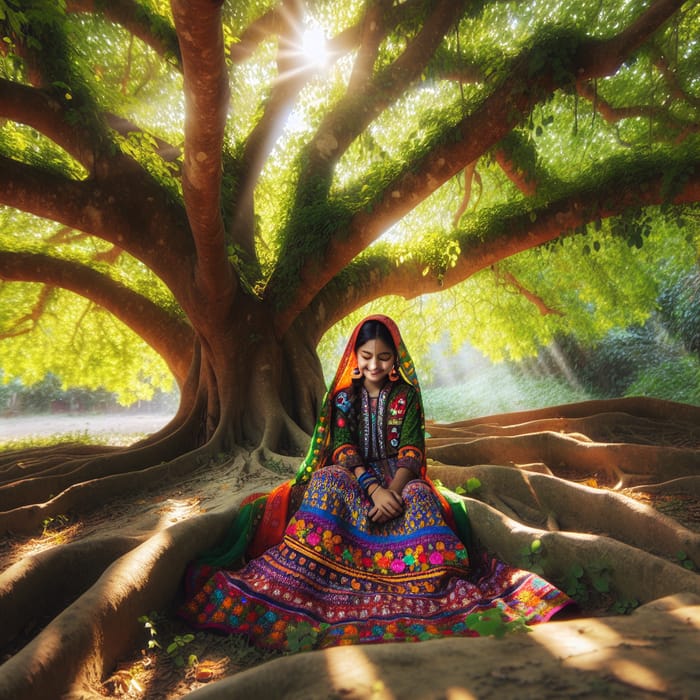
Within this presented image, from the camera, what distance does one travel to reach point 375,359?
3.09 meters

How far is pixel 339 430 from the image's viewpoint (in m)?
3.19

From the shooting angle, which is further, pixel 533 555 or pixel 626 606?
pixel 533 555

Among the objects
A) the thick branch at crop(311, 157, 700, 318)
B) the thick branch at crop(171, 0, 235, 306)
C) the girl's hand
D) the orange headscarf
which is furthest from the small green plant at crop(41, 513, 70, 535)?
the thick branch at crop(311, 157, 700, 318)

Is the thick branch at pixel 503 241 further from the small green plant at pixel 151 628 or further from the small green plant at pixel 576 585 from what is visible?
the small green plant at pixel 151 628

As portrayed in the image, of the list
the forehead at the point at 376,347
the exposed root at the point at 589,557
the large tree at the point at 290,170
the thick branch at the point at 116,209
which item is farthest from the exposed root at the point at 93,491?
the exposed root at the point at 589,557

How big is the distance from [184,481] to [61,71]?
417 centimetres

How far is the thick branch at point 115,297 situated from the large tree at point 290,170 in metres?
0.03

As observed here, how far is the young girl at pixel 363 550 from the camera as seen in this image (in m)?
2.30

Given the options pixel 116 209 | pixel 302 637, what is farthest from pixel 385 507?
pixel 116 209

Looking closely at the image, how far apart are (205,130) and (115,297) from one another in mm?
4807

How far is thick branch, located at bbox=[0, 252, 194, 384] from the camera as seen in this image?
6680 millimetres

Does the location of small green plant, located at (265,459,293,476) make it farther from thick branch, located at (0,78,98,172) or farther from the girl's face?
thick branch, located at (0,78,98,172)

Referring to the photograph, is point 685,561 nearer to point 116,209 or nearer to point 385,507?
point 385,507

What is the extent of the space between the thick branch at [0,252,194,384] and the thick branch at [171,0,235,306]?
9.13 feet
